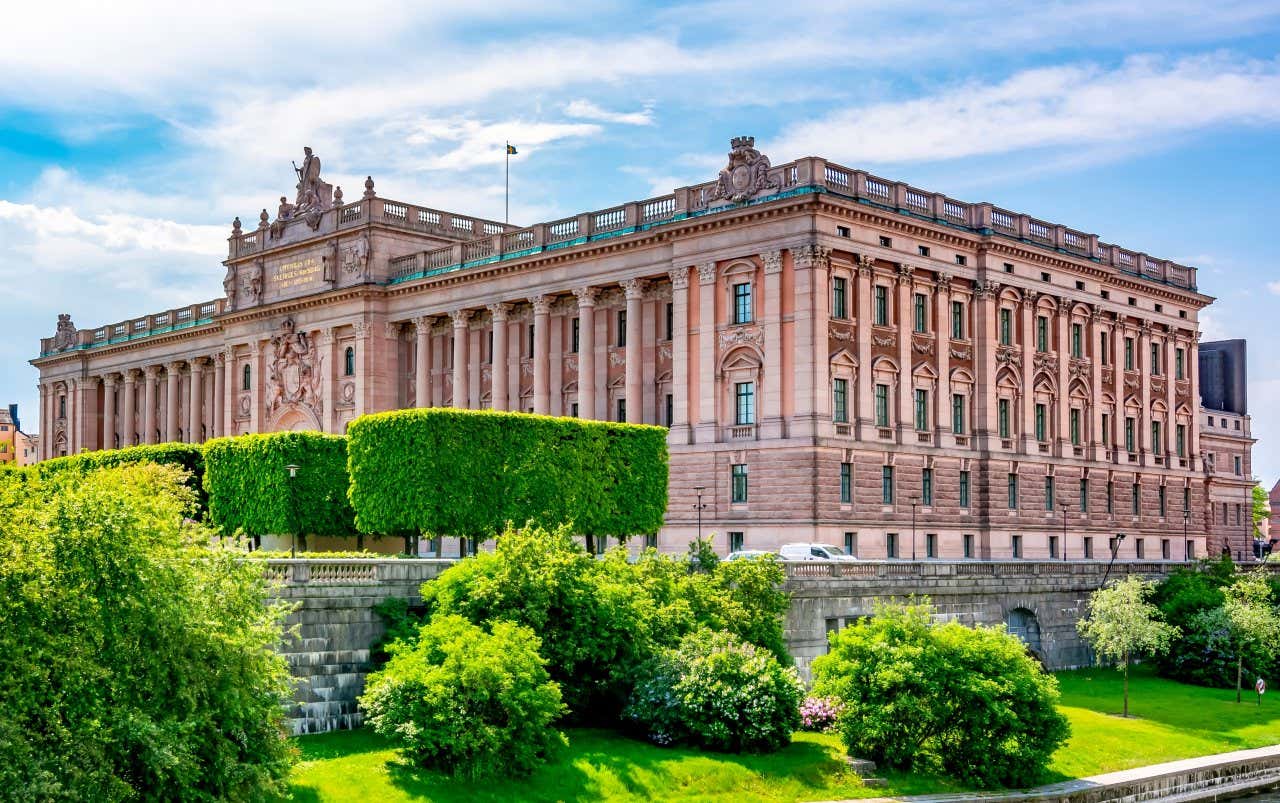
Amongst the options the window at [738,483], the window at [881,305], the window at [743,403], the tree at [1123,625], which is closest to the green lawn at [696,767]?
the tree at [1123,625]

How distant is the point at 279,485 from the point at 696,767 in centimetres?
3169

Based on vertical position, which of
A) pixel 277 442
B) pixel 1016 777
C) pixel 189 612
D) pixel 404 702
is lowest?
pixel 1016 777

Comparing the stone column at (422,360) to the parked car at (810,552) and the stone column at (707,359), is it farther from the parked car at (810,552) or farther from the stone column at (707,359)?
the parked car at (810,552)

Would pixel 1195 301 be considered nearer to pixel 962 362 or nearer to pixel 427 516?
pixel 962 362

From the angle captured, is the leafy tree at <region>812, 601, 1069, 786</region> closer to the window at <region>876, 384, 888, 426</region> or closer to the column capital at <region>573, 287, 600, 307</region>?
the window at <region>876, 384, 888, 426</region>

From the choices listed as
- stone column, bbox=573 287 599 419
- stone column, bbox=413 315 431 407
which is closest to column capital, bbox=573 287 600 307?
stone column, bbox=573 287 599 419

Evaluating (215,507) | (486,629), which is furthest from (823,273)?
(486,629)

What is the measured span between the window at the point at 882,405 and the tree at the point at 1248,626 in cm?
1813

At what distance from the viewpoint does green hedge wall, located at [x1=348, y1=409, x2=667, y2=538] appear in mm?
59969

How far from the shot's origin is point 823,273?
2891 inches

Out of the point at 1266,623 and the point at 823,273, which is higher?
the point at 823,273

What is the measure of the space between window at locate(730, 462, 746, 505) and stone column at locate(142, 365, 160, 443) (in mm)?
63814

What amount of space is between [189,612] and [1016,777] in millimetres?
25312

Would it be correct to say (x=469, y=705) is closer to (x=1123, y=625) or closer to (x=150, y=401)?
(x=1123, y=625)
